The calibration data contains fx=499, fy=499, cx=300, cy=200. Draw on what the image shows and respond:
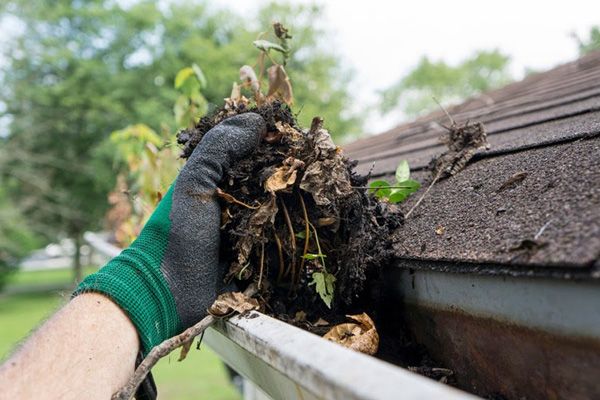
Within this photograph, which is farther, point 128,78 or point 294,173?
point 128,78

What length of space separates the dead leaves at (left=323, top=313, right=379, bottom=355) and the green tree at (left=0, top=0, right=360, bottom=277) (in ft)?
47.7

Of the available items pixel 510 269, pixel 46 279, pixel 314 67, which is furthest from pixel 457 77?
pixel 510 269

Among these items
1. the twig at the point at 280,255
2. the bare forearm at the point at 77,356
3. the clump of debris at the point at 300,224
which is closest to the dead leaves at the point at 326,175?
the clump of debris at the point at 300,224

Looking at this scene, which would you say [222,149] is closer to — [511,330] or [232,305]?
[232,305]

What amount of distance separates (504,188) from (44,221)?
65.5 feet

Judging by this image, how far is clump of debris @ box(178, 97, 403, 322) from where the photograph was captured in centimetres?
112

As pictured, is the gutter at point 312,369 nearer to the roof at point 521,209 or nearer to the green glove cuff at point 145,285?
the green glove cuff at point 145,285

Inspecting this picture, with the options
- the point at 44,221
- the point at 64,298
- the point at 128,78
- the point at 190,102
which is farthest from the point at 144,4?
the point at 64,298

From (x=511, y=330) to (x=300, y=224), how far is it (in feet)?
1.71

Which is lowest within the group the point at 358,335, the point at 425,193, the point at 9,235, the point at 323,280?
the point at 9,235

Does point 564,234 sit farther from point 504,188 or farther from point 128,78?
point 128,78

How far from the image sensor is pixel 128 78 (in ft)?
53.8

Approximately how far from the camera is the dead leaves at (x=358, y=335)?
40.7 inches

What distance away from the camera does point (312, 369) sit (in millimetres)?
667
